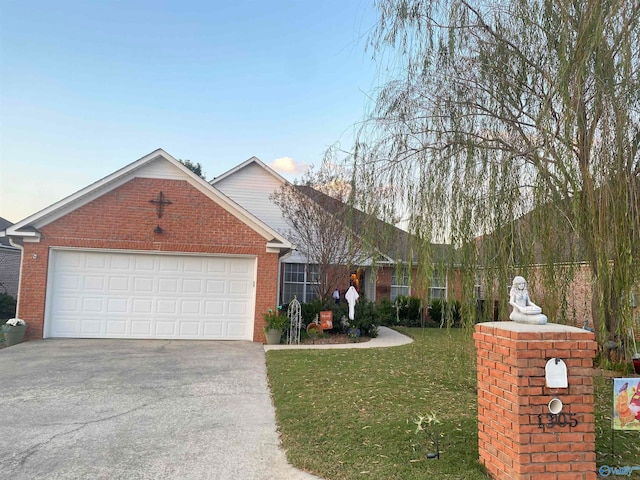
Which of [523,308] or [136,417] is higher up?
[523,308]

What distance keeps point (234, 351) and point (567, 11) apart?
8.56 m

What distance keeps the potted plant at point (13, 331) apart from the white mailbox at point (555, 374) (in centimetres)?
1141

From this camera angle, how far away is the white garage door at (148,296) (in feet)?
34.6

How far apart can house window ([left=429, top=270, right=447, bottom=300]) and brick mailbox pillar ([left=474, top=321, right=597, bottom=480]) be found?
1.21 m

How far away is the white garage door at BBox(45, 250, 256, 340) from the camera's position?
10.5m

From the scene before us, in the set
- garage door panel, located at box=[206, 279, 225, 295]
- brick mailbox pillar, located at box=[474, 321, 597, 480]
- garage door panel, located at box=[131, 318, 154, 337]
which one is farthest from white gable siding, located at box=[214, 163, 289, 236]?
brick mailbox pillar, located at box=[474, 321, 597, 480]

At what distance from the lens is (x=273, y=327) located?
10.5 meters

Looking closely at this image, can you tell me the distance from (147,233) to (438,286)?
8.65 m

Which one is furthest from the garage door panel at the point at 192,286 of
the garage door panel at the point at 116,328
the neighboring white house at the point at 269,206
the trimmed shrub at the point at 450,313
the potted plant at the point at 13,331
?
the trimmed shrub at the point at 450,313

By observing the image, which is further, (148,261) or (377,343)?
(377,343)

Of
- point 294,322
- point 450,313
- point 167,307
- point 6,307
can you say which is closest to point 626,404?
point 450,313

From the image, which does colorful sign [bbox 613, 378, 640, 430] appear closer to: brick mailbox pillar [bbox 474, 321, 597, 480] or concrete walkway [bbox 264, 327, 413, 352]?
brick mailbox pillar [bbox 474, 321, 597, 480]

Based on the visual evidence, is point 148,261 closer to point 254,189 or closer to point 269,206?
point 269,206

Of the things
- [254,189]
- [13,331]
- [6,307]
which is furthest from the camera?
[254,189]
